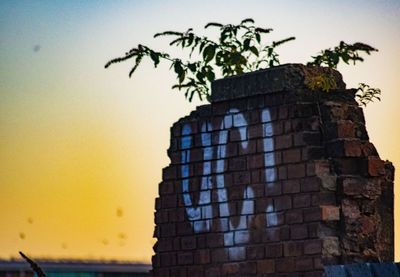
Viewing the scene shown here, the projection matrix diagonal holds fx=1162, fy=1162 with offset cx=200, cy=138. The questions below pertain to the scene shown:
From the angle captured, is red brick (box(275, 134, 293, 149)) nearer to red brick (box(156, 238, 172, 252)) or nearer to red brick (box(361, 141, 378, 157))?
red brick (box(361, 141, 378, 157))

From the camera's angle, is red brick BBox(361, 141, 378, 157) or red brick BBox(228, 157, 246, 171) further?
red brick BBox(228, 157, 246, 171)

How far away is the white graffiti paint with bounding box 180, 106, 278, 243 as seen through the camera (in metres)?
6.95

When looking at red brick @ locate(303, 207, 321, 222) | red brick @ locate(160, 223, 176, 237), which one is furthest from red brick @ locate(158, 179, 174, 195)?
red brick @ locate(303, 207, 321, 222)

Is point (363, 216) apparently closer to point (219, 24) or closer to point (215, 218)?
point (215, 218)

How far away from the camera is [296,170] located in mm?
6773

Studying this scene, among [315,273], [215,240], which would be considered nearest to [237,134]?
[215,240]

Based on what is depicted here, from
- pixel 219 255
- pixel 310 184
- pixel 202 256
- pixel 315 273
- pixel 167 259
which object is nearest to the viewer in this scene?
pixel 315 273

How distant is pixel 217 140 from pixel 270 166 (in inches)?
19.0

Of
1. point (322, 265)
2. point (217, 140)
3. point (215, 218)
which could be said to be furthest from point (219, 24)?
point (322, 265)

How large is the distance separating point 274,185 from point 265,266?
Result: 481mm

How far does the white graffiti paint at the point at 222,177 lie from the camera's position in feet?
22.8

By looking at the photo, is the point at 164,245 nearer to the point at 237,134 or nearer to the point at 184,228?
the point at 184,228

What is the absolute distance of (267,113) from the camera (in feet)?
22.9

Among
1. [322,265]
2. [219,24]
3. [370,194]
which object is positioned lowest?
[322,265]
